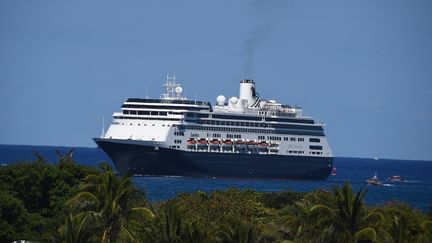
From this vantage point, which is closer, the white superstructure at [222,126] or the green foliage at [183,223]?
the green foliage at [183,223]

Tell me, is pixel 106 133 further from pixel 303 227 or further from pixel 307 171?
pixel 303 227

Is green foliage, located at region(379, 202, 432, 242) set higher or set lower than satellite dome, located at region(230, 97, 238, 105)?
lower

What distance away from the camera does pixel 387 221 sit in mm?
45375

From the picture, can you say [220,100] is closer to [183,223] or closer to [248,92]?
[248,92]

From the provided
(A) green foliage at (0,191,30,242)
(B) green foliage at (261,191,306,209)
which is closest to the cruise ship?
(B) green foliage at (261,191,306,209)

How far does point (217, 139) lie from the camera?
146000mm

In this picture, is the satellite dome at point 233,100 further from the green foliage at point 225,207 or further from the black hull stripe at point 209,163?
the green foliage at point 225,207

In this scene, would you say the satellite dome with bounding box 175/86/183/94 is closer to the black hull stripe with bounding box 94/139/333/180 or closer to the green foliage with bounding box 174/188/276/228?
the black hull stripe with bounding box 94/139/333/180

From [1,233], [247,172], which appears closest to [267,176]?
[247,172]

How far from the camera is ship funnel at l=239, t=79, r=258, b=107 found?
15975 cm

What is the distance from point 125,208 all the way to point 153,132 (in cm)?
9535

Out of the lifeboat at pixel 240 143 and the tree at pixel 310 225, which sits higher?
the lifeboat at pixel 240 143

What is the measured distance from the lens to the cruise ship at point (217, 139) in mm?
138750

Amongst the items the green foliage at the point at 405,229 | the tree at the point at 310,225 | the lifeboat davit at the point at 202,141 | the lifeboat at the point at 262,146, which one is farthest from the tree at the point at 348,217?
the lifeboat at the point at 262,146
